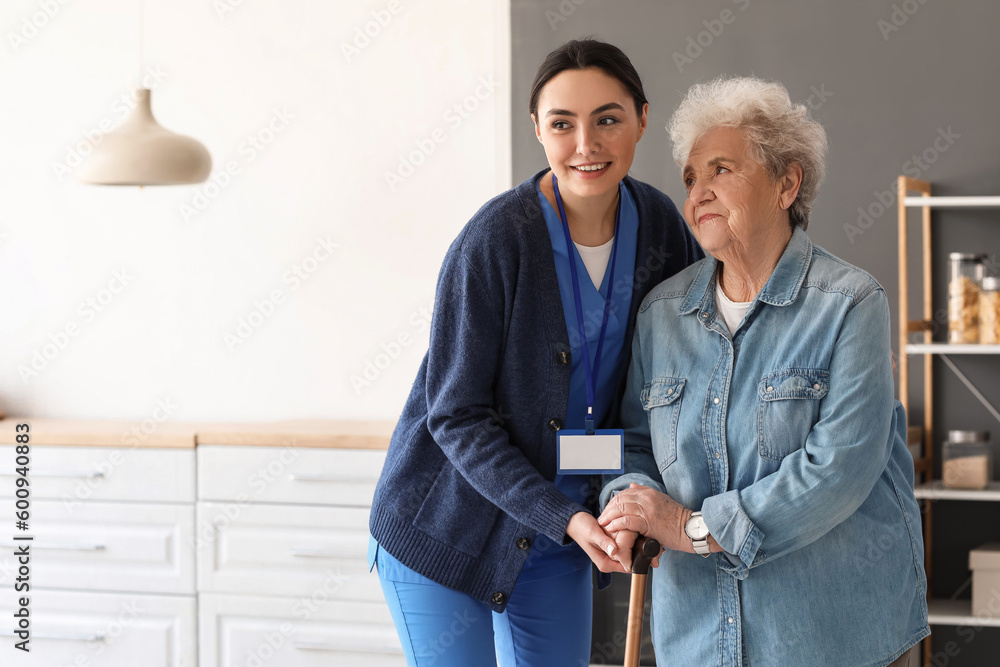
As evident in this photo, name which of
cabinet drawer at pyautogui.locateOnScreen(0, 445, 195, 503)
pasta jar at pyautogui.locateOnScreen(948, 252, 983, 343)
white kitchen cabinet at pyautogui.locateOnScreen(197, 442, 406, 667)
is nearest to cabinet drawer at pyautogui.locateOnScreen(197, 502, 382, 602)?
white kitchen cabinet at pyautogui.locateOnScreen(197, 442, 406, 667)

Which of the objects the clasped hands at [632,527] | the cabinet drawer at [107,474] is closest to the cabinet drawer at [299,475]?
the cabinet drawer at [107,474]

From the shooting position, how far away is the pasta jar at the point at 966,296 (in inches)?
105

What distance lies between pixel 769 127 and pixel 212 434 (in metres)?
2.02

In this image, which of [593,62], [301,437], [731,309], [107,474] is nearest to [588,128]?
[593,62]

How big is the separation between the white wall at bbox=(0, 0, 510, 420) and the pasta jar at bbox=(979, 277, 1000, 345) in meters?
1.55

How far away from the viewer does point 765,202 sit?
142 cm

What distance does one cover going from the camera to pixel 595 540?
4.54 ft

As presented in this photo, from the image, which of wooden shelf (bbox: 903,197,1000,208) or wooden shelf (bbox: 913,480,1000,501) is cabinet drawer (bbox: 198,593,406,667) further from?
wooden shelf (bbox: 903,197,1000,208)

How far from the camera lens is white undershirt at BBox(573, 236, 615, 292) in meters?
1.59

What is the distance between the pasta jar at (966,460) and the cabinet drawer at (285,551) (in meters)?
1.74

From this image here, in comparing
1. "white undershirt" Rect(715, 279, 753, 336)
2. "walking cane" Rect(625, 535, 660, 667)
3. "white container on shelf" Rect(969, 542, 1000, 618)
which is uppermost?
"white undershirt" Rect(715, 279, 753, 336)

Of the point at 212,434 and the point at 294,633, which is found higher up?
the point at 212,434

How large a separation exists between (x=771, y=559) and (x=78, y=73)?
3.28 meters

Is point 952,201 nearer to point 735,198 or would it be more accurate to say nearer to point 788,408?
point 735,198
